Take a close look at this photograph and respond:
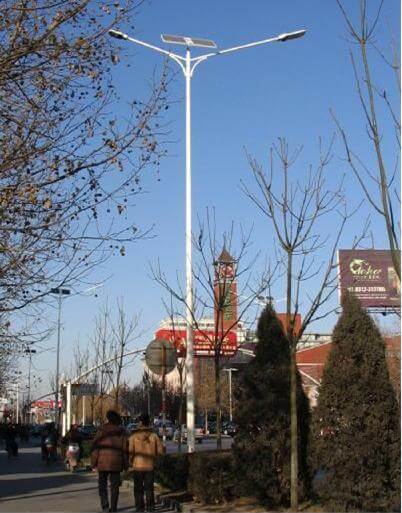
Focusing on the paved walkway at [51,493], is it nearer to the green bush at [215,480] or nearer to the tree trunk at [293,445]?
the green bush at [215,480]

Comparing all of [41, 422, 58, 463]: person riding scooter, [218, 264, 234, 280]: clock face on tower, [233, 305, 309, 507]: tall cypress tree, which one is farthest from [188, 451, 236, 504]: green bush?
[41, 422, 58, 463]: person riding scooter

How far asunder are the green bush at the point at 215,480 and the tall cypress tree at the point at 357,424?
160cm

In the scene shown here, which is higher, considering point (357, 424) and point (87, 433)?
point (357, 424)

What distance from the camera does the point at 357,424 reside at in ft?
39.3

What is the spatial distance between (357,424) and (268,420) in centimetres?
176

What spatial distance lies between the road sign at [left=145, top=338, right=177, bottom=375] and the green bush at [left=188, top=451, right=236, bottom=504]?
3501mm

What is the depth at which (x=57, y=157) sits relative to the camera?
10977 mm

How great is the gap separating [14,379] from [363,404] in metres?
51.8

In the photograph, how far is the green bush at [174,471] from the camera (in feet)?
51.2

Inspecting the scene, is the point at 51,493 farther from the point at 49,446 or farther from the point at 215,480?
the point at 49,446

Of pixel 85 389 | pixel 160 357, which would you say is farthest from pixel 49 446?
pixel 160 357

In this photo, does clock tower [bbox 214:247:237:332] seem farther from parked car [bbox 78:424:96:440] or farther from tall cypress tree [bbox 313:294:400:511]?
parked car [bbox 78:424:96:440]

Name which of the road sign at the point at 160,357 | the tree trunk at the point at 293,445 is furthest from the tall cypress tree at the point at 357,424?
the road sign at the point at 160,357

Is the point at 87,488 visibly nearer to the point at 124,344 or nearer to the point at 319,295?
the point at 319,295
